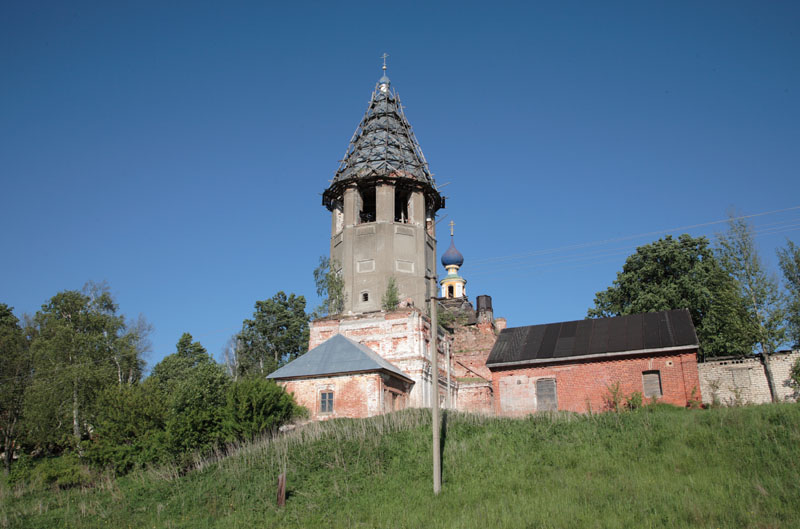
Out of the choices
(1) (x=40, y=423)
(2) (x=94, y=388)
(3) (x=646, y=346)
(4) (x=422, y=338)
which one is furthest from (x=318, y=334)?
(3) (x=646, y=346)

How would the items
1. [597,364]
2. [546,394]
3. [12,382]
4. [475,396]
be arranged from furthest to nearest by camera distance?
[475,396], [12,382], [546,394], [597,364]

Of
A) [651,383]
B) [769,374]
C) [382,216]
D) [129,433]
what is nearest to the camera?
[129,433]

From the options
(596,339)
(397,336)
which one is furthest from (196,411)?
(596,339)

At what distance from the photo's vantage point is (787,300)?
24516 mm

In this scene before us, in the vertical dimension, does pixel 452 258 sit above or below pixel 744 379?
above

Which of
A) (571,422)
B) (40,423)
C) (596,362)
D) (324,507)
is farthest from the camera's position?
(40,423)

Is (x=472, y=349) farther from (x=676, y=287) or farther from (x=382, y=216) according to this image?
(x=676, y=287)

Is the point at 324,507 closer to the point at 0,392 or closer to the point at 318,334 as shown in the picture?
the point at 318,334

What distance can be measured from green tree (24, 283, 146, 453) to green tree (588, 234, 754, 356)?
25074 millimetres

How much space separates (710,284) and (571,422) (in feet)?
56.5

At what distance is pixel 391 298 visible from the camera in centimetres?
3086

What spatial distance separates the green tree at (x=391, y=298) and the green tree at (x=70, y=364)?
12.8m

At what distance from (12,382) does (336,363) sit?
17412mm

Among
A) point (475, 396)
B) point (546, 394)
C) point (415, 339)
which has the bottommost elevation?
point (546, 394)
